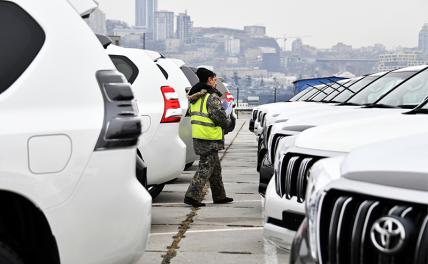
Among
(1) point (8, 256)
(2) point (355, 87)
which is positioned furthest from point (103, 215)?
(2) point (355, 87)

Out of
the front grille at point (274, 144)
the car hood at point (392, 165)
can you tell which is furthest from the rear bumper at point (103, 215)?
the front grille at point (274, 144)

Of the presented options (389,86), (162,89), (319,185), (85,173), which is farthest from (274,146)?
(319,185)

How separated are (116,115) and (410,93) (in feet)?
14.2

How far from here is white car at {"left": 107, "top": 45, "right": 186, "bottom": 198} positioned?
8902mm

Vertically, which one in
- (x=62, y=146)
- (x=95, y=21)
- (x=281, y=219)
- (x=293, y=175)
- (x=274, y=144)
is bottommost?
(x=281, y=219)

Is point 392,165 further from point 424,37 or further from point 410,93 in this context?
point 424,37

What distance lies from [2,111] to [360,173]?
1.74 metres

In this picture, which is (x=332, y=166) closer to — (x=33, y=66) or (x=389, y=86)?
(x=33, y=66)

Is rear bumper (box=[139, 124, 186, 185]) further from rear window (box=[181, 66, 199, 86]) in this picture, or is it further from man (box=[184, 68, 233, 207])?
rear window (box=[181, 66, 199, 86])

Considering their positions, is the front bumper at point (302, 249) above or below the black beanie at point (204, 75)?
below

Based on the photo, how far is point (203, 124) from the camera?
33.2 feet

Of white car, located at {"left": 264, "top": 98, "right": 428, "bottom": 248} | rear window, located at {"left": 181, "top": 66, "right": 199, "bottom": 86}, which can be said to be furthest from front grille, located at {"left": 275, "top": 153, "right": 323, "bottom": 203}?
rear window, located at {"left": 181, "top": 66, "right": 199, "bottom": 86}

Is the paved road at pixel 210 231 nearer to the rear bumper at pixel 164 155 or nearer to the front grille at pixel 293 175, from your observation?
the rear bumper at pixel 164 155

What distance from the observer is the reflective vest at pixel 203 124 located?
33.2ft
